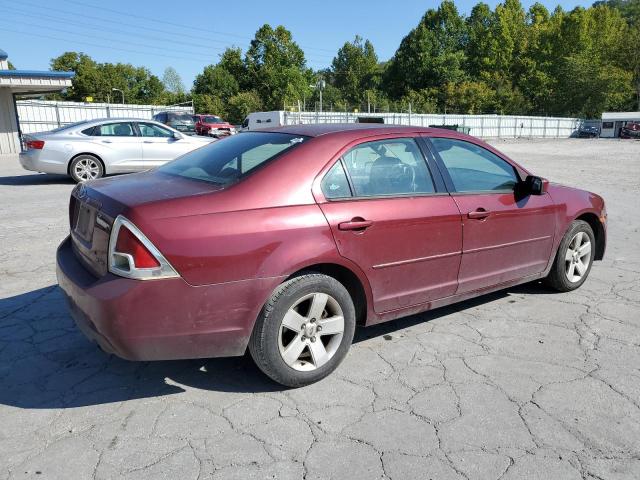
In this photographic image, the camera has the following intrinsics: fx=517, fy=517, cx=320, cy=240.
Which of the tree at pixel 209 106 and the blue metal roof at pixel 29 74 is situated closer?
the blue metal roof at pixel 29 74

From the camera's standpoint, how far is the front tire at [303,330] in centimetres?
292

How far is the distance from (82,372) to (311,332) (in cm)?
151

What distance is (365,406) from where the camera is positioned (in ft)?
9.70

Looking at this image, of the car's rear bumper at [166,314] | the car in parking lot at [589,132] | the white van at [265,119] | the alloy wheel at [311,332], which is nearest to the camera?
the car's rear bumper at [166,314]

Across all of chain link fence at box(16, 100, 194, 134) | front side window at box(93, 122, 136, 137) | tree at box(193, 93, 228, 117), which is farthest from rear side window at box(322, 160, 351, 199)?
tree at box(193, 93, 228, 117)

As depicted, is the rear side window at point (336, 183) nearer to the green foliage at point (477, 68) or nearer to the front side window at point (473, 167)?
the front side window at point (473, 167)

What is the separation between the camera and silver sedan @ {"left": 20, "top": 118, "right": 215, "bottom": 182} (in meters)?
10.9

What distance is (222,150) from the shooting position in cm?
375

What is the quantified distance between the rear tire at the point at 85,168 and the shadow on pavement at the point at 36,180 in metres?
0.93

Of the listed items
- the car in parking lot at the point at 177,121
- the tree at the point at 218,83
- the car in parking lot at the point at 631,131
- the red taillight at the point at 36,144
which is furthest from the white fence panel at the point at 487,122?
the tree at the point at 218,83

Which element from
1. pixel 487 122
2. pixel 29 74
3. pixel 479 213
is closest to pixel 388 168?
pixel 479 213

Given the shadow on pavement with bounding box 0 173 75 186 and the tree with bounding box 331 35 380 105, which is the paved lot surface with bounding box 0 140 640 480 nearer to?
the shadow on pavement with bounding box 0 173 75 186

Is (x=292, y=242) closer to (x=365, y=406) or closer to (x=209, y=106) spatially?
(x=365, y=406)

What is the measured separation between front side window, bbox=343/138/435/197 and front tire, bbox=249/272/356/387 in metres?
0.70
